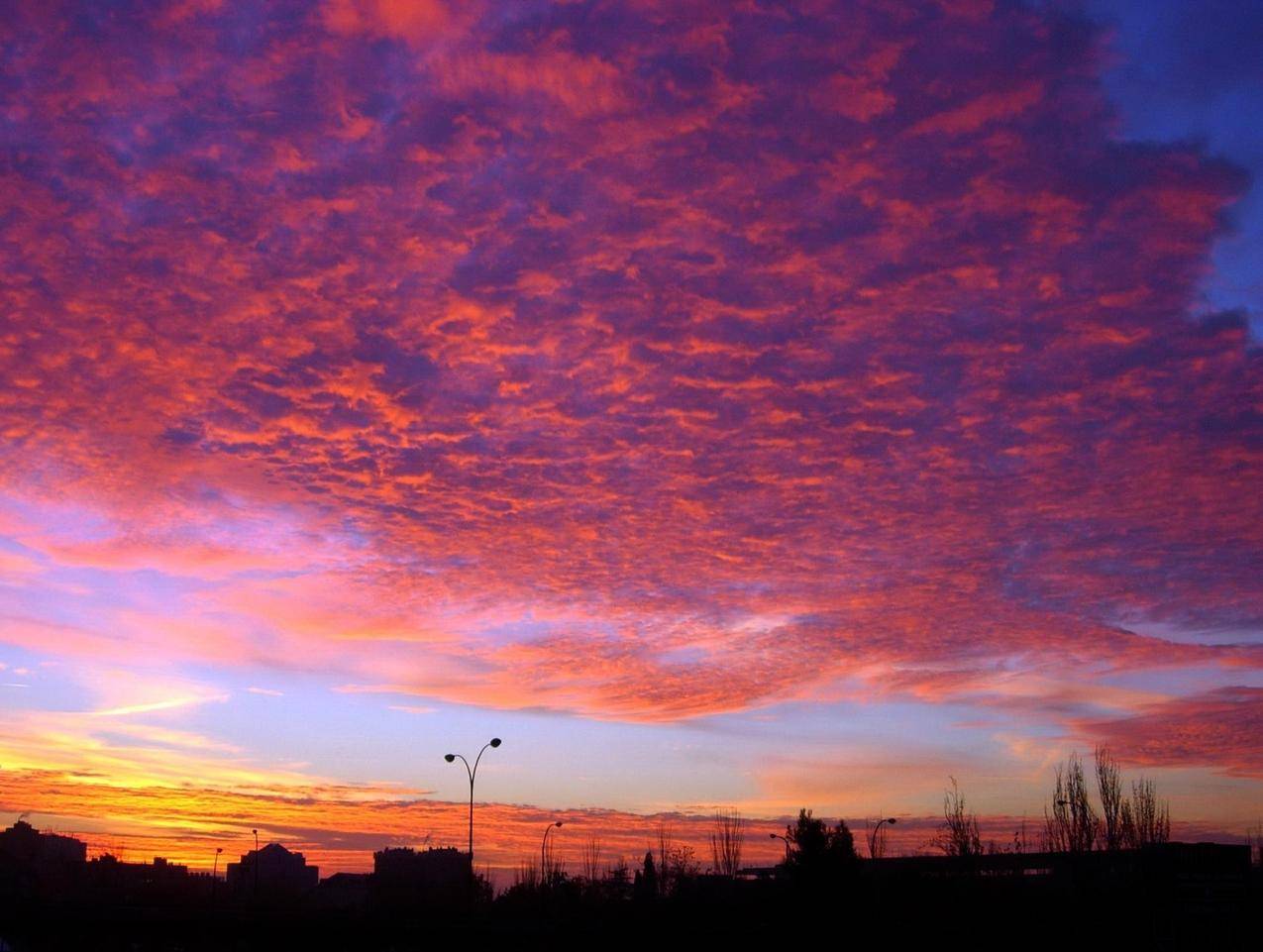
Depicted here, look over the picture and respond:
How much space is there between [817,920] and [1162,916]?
69.6 ft

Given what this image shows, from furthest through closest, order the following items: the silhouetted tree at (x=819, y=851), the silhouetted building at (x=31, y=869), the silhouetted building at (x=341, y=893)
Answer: the silhouetted building at (x=341, y=893) < the silhouetted building at (x=31, y=869) < the silhouetted tree at (x=819, y=851)

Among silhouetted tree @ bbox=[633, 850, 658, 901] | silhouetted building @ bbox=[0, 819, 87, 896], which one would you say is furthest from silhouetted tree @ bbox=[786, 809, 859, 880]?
silhouetted building @ bbox=[0, 819, 87, 896]

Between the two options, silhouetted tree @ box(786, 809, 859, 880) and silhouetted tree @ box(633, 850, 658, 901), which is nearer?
silhouetted tree @ box(786, 809, 859, 880)

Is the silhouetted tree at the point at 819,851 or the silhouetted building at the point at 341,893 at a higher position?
the silhouetted tree at the point at 819,851

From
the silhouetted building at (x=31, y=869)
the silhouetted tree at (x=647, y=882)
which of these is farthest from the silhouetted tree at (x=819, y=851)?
the silhouetted building at (x=31, y=869)

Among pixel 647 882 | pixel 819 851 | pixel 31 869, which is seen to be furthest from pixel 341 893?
pixel 819 851

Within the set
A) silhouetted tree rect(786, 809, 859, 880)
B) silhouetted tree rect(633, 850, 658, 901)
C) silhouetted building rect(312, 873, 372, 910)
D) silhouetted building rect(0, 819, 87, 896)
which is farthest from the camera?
silhouetted building rect(312, 873, 372, 910)

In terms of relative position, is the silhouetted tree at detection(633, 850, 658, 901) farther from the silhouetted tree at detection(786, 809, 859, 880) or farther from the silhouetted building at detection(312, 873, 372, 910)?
the silhouetted building at detection(312, 873, 372, 910)

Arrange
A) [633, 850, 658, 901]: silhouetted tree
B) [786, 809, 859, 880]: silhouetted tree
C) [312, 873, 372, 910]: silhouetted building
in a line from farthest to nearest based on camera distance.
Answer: [312, 873, 372, 910]: silhouetted building
[633, 850, 658, 901]: silhouetted tree
[786, 809, 859, 880]: silhouetted tree

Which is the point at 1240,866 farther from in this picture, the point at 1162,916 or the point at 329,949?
the point at 329,949

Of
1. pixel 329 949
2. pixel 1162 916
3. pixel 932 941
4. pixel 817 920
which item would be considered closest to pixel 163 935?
pixel 329 949

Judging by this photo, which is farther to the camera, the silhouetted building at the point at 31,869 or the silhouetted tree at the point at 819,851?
the silhouetted building at the point at 31,869

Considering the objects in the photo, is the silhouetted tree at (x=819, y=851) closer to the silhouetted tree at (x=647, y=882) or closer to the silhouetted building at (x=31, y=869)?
the silhouetted tree at (x=647, y=882)

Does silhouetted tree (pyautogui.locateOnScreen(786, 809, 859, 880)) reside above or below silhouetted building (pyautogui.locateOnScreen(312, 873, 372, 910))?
above
